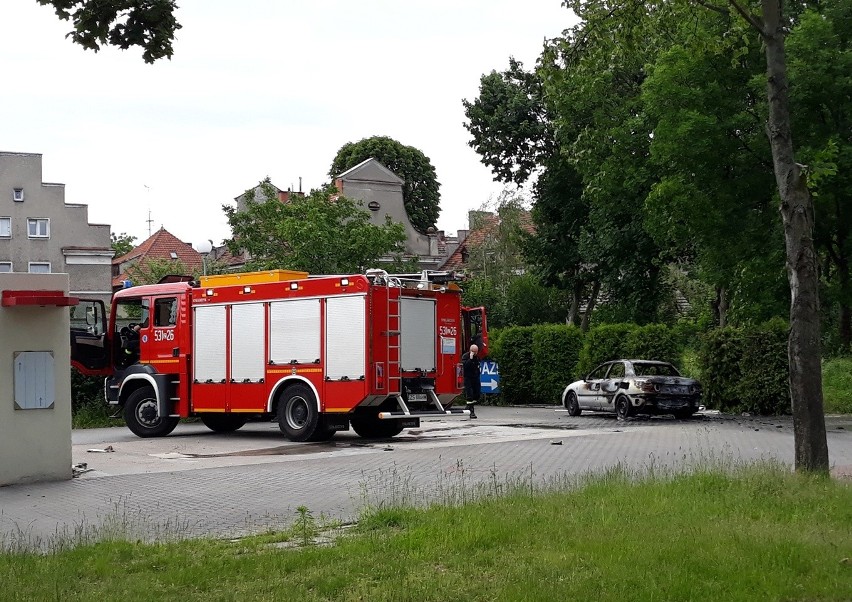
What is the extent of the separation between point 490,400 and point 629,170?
27.8 ft

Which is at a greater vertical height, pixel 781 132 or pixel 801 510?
pixel 781 132

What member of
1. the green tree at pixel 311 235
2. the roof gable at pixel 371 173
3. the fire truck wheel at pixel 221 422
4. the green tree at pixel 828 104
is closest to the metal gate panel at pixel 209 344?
the fire truck wheel at pixel 221 422

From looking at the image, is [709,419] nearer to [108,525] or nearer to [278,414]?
[278,414]

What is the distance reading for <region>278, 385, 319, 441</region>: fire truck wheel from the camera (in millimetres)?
20594

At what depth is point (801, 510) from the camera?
9.73 m

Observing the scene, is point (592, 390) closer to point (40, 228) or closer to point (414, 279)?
point (414, 279)

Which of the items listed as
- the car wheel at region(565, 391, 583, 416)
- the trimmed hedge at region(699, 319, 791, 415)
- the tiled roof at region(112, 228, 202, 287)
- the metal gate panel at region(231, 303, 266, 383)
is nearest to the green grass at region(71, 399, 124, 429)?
the metal gate panel at region(231, 303, 266, 383)

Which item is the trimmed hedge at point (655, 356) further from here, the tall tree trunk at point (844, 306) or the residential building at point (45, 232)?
the residential building at point (45, 232)

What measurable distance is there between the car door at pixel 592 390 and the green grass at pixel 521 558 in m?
17.2

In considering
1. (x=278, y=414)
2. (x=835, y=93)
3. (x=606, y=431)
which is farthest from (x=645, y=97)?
(x=278, y=414)

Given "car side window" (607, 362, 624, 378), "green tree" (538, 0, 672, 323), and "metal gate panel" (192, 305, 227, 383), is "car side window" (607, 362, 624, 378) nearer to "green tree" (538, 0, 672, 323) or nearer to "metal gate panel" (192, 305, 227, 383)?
"green tree" (538, 0, 672, 323)

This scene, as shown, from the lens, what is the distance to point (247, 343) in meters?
21.9

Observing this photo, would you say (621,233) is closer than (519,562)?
No

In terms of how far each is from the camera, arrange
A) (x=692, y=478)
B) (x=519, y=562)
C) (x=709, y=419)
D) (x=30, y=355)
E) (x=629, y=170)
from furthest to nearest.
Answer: (x=629, y=170) < (x=709, y=419) < (x=30, y=355) < (x=692, y=478) < (x=519, y=562)
